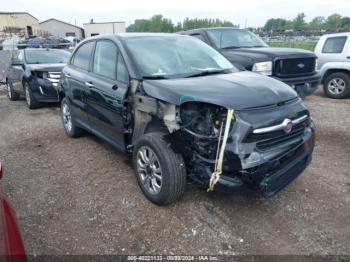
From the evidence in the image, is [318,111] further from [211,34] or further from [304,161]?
[304,161]

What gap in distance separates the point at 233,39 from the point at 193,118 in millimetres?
5743

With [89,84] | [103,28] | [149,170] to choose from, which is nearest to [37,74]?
[89,84]

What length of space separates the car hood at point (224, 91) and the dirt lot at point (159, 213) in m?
0.91

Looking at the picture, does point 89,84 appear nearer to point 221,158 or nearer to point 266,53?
point 221,158

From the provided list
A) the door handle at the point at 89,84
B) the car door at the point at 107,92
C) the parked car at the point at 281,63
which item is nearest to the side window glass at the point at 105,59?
the car door at the point at 107,92

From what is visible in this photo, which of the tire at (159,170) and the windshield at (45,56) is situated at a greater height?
the windshield at (45,56)

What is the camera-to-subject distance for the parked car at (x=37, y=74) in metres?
8.23

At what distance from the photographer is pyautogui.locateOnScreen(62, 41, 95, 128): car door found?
194 inches

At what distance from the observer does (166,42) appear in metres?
4.39

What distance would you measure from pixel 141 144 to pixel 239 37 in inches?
233

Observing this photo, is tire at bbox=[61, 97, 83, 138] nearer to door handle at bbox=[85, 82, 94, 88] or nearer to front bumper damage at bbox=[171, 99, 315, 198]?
door handle at bbox=[85, 82, 94, 88]

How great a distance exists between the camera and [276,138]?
3.11 m

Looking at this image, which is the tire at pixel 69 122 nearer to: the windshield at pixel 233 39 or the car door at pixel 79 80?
the car door at pixel 79 80

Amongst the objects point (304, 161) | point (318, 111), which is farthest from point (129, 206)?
point (318, 111)
